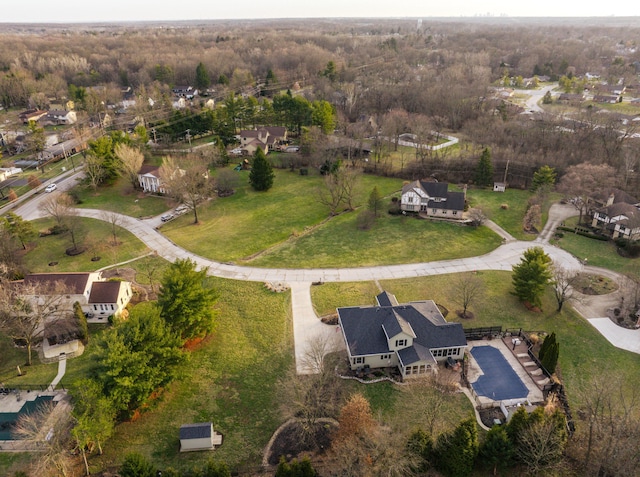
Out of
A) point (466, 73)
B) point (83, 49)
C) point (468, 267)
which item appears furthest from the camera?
point (83, 49)

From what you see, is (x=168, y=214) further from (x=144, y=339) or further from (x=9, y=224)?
(x=144, y=339)

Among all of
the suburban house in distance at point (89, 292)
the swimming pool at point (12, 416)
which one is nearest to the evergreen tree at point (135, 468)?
the swimming pool at point (12, 416)

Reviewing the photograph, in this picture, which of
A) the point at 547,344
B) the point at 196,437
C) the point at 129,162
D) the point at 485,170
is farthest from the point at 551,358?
the point at 129,162

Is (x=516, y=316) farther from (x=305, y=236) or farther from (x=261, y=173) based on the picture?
(x=261, y=173)

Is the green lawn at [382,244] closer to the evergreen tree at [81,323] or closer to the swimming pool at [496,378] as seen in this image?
the swimming pool at [496,378]

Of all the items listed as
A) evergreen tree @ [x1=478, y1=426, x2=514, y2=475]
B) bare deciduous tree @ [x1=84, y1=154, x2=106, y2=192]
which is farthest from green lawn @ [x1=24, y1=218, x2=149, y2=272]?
evergreen tree @ [x1=478, y1=426, x2=514, y2=475]

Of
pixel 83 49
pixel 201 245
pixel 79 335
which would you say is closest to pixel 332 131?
pixel 201 245
